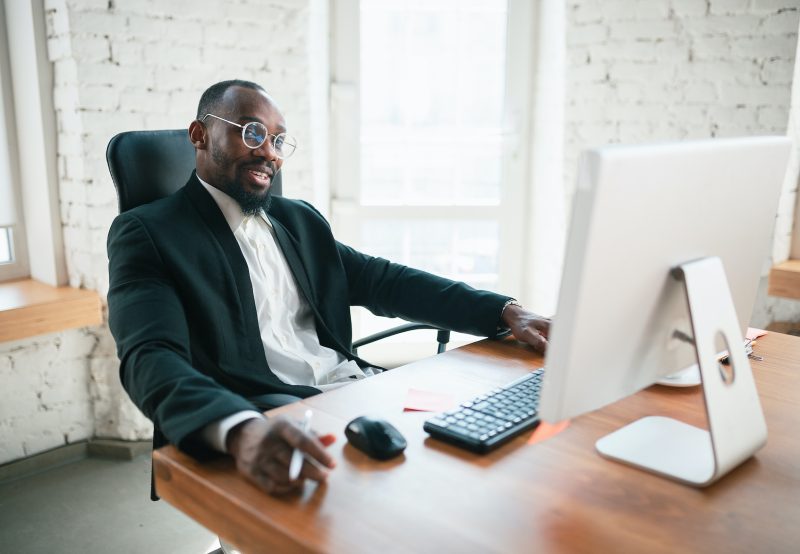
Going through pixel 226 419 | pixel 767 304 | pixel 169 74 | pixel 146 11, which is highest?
pixel 146 11

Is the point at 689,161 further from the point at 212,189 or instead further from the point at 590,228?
the point at 212,189

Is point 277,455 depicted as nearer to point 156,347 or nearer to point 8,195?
point 156,347

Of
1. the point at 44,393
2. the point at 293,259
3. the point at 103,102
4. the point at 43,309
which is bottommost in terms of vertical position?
the point at 44,393

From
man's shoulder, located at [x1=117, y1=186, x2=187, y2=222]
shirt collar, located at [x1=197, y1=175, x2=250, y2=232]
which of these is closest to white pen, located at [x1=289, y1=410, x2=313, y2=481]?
man's shoulder, located at [x1=117, y1=186, x2=187, y2=222]

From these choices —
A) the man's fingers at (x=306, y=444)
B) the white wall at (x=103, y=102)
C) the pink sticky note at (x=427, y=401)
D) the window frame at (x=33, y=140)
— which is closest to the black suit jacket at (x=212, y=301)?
the man's fingers at (x=306, y=444)

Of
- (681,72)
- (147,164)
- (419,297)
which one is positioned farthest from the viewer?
(681,72)

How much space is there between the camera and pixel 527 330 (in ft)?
5.19

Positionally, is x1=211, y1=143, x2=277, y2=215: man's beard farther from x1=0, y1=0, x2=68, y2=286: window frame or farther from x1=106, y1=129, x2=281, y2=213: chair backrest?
x1=0, y1=0, x2=68, y2=286: window frame

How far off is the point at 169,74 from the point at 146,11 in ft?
0.70

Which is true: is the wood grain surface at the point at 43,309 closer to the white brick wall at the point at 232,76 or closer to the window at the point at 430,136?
the white brick wall at the point at 232,76

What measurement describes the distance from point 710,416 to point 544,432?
260 millimetres

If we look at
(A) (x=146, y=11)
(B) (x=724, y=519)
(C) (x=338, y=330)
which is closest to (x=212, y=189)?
(C) (x=338, y=330)

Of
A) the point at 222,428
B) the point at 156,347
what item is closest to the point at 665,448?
the point at 222,428

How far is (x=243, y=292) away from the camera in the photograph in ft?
5.46
